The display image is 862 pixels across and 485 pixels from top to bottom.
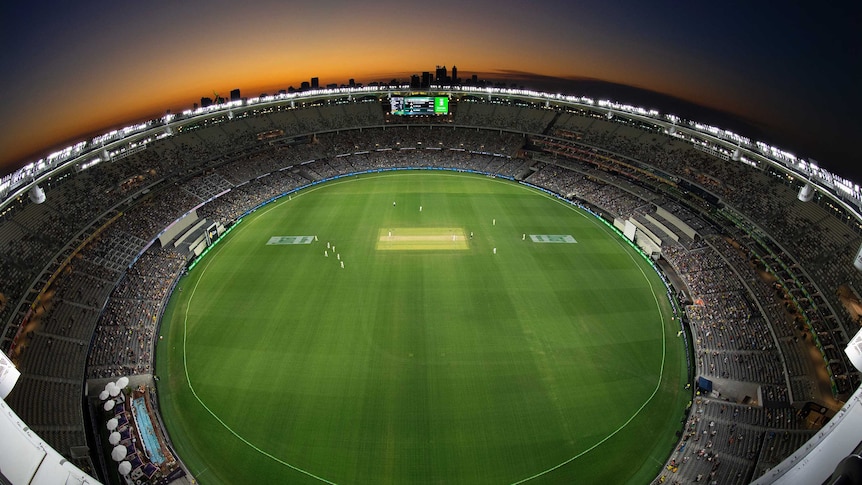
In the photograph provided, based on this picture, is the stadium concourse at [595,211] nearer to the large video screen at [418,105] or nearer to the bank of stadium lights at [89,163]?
the bank of stadium lights at [89,163]

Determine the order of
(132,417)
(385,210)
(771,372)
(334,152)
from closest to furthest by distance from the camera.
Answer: (132,417) → (771,372) → (385,210) → (334,152)

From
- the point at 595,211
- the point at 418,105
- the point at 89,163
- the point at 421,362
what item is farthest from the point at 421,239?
the point at 418,105

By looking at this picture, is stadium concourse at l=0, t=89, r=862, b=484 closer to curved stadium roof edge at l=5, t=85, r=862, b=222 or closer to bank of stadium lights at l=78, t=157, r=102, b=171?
curved stadium roof edge at l=5, t=85, r=862, b=222

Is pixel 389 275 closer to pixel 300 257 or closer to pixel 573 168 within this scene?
pixel 300 257

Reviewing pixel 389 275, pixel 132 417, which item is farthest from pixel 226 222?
pixel 132 417

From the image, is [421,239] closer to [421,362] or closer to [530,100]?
[421,362]

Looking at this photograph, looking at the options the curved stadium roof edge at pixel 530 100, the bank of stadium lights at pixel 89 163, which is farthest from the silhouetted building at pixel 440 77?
the bank of stadium lights at pixel 89 163
